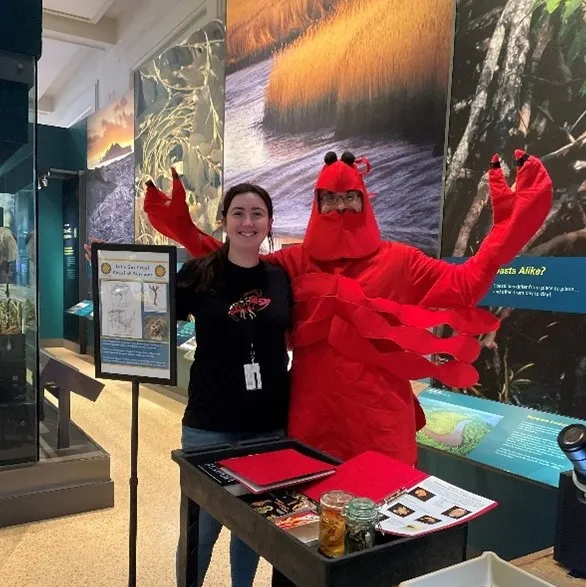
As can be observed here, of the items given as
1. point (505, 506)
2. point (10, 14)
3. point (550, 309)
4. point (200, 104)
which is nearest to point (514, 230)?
point (550, 309)

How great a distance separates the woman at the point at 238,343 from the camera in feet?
5.72

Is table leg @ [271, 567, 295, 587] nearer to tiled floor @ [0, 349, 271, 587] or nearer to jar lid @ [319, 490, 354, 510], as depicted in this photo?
jar lid @ [319, 490, 354, 510]

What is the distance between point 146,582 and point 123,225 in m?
5.36

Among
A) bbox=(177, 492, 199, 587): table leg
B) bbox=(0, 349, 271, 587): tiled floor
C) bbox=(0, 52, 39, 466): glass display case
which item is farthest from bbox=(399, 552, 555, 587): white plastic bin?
bbox=(0, 52, 39, 466): glass display case

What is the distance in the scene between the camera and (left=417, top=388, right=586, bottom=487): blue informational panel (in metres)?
2.09

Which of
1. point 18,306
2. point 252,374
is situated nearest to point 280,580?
point 252,374

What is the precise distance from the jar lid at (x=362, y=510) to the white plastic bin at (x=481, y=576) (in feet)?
0.36

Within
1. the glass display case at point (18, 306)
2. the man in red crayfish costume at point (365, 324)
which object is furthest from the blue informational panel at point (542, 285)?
the glass display case at point (18, 306)

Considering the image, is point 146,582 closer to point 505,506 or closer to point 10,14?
point 505,506

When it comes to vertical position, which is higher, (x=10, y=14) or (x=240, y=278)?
(x=10, y=14)

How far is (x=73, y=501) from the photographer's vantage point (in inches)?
121

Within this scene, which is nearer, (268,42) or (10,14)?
(10,14)

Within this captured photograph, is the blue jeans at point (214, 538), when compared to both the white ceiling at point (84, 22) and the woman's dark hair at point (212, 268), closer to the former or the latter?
the woman's dark hair at point (212, 268)

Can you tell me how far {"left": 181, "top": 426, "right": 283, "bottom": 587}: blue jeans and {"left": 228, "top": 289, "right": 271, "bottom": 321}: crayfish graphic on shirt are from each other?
36 cm
